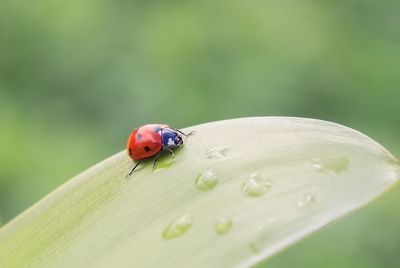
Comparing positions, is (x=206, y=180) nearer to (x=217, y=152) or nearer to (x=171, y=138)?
(x=217, y=152)

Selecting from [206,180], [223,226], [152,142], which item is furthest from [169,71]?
[223,226]

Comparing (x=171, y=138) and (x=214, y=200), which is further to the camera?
(x=171, y=138)

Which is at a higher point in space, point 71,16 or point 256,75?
point 71,16

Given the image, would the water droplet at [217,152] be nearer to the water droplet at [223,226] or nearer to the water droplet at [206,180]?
the water droplet at [206,180]

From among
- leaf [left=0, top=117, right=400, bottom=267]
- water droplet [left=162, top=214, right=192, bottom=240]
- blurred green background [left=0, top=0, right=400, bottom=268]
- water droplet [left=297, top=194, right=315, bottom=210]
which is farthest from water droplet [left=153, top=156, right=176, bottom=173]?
blurred green background [left=0, top=0, right=400, bottom=268]

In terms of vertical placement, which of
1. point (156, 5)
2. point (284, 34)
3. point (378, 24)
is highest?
point (156, 5)

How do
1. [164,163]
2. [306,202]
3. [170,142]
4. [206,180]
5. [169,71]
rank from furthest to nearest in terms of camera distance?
[169,71] < [170,142] < [164,163] < [206,180] < [306,202]

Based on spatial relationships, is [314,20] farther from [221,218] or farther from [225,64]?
[221,218]

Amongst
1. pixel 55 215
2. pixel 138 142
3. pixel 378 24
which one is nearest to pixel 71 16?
pixel 378 24
